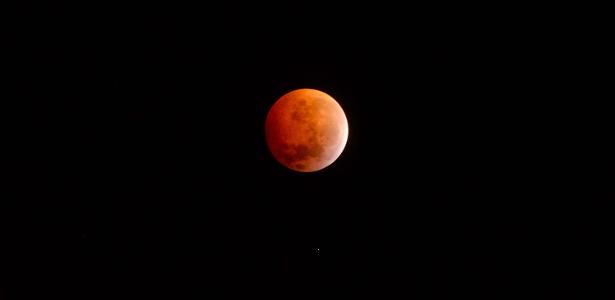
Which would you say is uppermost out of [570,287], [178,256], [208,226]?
[208,226]

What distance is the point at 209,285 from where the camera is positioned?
40.8ft

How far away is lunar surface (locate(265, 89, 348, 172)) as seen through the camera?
6504mm

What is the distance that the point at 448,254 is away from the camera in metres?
13.6

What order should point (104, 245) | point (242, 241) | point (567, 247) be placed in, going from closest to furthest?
point (567, 247), point (104, 245), point (242, 241)

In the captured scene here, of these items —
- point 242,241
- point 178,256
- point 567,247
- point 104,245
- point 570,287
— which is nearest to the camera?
point 570,287

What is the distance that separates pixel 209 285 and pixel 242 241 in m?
2.02

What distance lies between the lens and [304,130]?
646 centimetres

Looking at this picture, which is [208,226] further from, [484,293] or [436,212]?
[484,293]

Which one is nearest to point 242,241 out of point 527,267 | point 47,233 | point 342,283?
point 342,283

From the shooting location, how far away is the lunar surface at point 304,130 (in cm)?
650

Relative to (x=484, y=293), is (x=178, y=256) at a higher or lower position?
higher

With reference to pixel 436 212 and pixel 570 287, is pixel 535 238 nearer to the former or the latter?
pixel 570 287

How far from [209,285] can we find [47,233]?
4087 millimetres

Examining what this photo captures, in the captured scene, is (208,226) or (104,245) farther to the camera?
(208,226)
